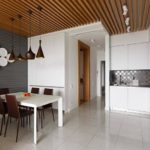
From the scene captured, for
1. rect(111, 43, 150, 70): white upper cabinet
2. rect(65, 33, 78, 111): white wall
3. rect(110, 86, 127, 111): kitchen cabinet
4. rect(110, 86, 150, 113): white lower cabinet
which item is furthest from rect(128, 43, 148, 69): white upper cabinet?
rect(65, 33, 78, 111): white wall

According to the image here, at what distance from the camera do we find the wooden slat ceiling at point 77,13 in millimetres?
2892

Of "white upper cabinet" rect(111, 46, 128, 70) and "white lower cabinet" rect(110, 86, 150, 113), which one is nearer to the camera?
"white lower cabinet" rect(110, 86, 150, 113)

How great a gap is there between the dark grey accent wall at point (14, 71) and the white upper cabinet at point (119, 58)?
3514 millimetres

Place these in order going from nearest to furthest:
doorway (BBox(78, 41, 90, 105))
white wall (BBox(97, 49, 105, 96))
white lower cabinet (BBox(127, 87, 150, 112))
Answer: white lower cabinet (BBox(127, 87, 150, 112)) < doorway (BBox(78, 41, 90, 105)) < white wall (BBox(97, 49, 105, 96))

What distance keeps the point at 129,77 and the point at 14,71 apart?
4.27 meters

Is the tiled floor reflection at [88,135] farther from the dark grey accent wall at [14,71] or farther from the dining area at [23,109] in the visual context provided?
the dark grey accent wall at [14,71]

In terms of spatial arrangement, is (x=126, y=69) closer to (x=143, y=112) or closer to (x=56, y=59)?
(x=143, y=112)

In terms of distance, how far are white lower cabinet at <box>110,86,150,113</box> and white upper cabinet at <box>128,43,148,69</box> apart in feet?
2.51

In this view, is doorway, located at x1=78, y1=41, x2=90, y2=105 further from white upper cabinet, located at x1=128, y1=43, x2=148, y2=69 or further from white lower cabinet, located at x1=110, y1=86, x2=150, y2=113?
white upper cabinet, located at x1=128, y1=43, x2=148, y2=69

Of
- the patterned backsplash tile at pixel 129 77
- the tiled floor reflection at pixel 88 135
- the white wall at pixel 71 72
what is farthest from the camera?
the white wall at pixel 71 72

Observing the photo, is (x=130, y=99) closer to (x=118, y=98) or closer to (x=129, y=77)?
(x=118, y=98)

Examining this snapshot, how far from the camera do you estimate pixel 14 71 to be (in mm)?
5078

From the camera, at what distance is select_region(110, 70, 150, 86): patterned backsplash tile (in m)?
4.59

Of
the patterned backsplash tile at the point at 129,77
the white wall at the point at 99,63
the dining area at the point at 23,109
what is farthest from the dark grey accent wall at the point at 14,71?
the white wall at the point at 99,63
